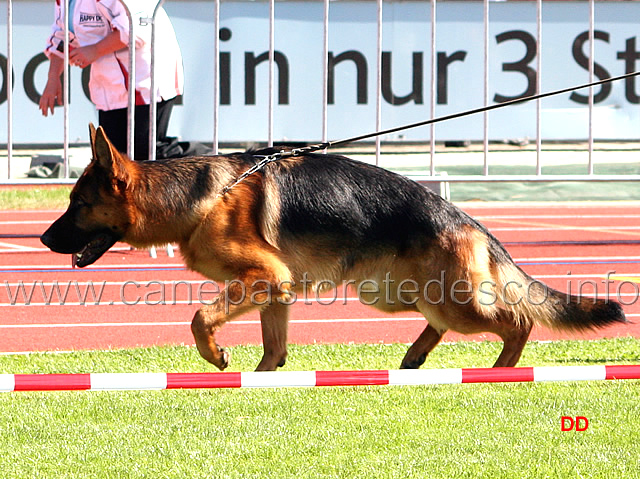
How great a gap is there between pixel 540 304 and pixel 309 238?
4.14 feet

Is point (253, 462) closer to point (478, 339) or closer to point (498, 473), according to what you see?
point (498, 473)

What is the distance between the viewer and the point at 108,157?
205 inches

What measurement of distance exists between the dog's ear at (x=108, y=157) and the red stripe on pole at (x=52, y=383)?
125cm

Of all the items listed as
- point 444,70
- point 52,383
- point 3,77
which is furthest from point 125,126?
point 52,383

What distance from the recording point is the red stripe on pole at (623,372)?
15.1 feet

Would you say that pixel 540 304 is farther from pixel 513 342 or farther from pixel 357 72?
pixel 357 72

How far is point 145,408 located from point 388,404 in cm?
115

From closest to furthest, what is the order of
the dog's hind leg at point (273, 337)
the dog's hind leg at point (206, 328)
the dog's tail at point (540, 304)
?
the dog's hind leg at point (206, 328) < the dog's tail at point (540, 304) < the dog's hind leg at point (273, 337)

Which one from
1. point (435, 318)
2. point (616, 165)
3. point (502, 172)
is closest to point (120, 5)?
point (435, 318)

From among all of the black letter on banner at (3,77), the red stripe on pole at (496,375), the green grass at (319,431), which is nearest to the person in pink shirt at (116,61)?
the black letter on banner at (3,77)

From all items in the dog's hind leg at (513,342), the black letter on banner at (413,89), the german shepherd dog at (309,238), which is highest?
the black letter on banner at (413,89)

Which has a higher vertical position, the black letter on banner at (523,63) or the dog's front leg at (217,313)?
the black letter on banner at (523,63)

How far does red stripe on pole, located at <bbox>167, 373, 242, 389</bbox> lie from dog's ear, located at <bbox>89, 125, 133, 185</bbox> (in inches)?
50.7

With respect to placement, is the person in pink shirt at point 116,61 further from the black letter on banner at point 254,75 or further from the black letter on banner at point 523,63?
the black letter on banner at point 523,63
